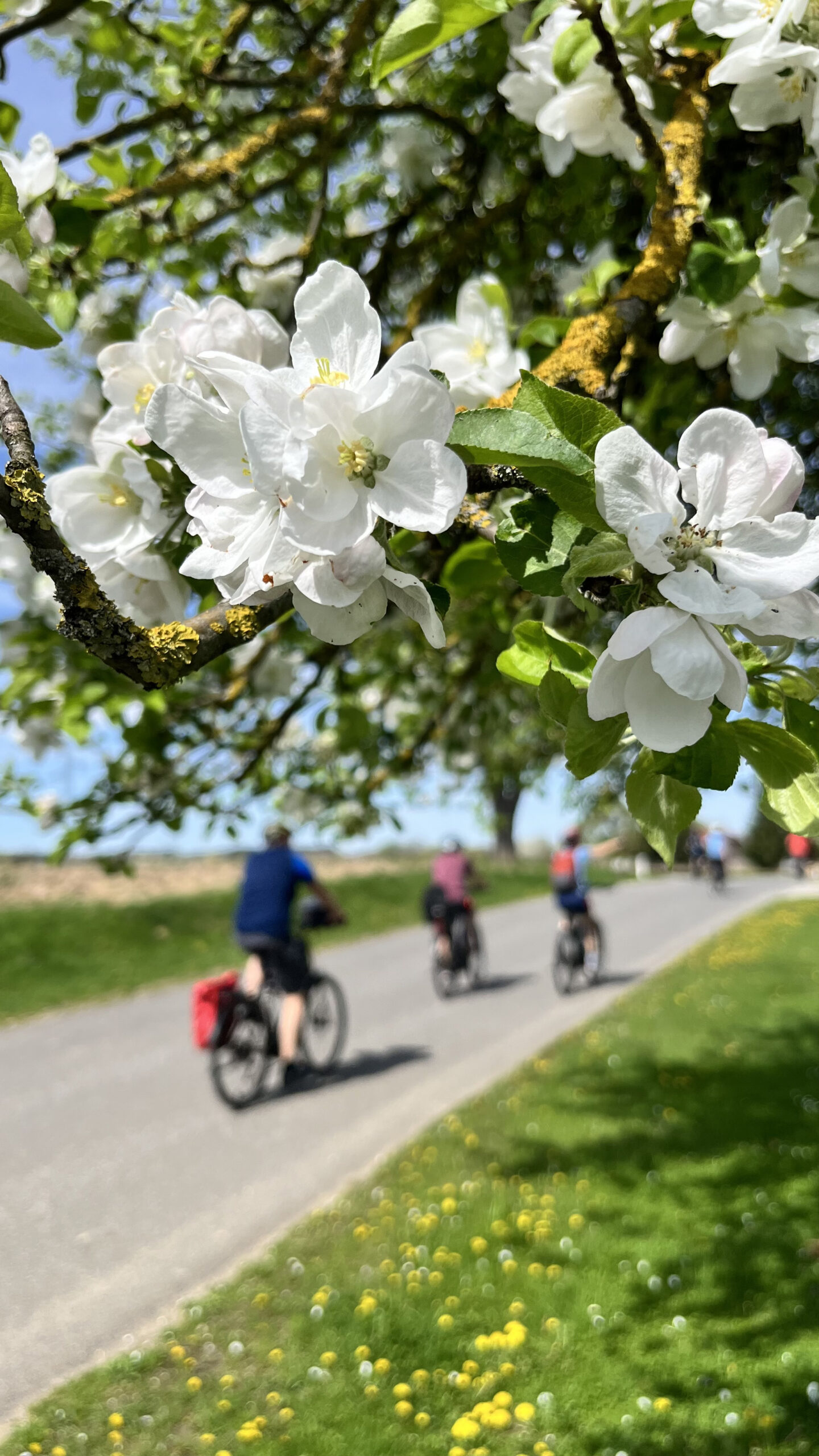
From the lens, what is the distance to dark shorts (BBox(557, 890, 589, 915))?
1215cm

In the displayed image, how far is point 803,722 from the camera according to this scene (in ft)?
3.63

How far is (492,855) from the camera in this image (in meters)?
35.4

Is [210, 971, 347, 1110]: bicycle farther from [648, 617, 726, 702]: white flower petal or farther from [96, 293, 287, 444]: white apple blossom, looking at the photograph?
[648, 617, 726, 702]: white flower petal

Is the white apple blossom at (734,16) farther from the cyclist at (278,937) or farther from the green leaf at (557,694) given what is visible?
the cyclist at (278,937)

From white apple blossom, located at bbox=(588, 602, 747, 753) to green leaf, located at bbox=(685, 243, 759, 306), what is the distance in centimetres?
96

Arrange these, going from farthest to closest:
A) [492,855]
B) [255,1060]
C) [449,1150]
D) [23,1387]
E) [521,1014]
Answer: [492,855] → [521,1014] → [255,1060] → [449,1150] → [23,1387]

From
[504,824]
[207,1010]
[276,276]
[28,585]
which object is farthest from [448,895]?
[504,824]

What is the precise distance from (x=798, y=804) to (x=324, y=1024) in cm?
815

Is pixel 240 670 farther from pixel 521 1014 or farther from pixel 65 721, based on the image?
pixel 521 1014

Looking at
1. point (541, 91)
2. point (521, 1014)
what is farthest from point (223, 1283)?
point (521, 1014)

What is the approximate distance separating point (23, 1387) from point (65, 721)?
2475 millimetres

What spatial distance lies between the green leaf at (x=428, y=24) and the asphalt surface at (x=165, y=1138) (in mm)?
4109

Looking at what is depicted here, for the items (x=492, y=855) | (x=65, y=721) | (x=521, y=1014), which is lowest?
(x=492, y=855)

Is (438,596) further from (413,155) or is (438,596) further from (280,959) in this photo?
(280,959)
